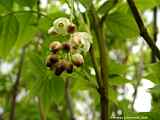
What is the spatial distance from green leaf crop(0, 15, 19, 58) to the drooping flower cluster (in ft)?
1.08

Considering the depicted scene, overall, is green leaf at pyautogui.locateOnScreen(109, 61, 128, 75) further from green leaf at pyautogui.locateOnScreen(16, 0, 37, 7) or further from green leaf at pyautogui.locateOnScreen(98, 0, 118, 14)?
green leaf at pyautogui.locateOnScreen(16, 0, 37, 7)

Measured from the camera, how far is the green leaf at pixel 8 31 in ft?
4.15

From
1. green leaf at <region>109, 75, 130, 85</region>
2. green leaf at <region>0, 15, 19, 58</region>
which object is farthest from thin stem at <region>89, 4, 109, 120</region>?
green leaf at <region>0, 15, 19, 58</region>

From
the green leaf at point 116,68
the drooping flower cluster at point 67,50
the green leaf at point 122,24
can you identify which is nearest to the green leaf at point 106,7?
the green leaf at point 122,24

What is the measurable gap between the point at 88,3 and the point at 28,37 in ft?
1.26

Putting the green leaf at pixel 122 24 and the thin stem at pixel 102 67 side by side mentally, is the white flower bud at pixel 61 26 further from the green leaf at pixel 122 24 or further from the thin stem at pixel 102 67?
the green leaf at pixel 122 24

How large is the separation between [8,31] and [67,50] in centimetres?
42

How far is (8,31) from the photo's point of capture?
49.7 inches

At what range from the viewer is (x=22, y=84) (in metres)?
3.34

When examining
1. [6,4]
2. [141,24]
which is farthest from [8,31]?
[141,24]

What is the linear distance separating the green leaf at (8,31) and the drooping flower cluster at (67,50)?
33cm

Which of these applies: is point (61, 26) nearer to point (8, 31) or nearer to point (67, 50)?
point (67, 50)

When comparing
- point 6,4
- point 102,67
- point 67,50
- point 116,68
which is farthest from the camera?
point 116,68

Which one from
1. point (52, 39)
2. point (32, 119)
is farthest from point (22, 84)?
point (52, 39)
